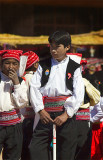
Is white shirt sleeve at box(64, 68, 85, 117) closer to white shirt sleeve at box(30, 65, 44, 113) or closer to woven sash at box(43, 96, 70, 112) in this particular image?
woven sash at box(43, 96, 70, 112)

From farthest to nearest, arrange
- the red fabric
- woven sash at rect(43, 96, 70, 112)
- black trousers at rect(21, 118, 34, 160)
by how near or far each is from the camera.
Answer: the red fabric → black trousers at rect(21, 118, 34, 160) → woven sash at rect(43, 96, 70, 112)

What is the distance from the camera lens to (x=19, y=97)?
368 cm

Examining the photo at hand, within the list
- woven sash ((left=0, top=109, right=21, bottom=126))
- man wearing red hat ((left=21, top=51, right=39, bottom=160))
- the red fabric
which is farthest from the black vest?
the red fabric

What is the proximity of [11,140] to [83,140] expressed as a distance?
3.41 feet

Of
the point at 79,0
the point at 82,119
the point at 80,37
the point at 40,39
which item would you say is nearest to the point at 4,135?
the point at 82,119

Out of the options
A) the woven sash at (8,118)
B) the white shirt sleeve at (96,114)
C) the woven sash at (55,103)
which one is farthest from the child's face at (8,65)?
the white shirt sleeve at (96,114)

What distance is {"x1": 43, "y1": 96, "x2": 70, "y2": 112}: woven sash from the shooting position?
3.61 m

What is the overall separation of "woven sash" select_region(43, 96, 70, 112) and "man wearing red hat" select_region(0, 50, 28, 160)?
0.86ft

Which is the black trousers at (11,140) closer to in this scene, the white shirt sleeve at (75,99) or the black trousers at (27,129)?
the black trousers at (27,129)

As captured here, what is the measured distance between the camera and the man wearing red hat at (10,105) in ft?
12.2

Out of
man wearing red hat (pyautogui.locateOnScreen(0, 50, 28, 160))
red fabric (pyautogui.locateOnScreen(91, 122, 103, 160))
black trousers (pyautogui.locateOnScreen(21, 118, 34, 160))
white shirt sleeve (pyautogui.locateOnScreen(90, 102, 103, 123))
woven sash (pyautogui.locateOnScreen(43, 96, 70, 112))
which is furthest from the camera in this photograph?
red fabric (pyautogui.locateOnScreen(91, 122, 103, 160))

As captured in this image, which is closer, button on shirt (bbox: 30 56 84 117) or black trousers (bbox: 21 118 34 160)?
button on shirt (bbox: 30 56 84 117)

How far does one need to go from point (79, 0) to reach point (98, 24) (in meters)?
1.30

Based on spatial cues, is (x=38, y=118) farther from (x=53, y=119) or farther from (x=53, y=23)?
(x=53, y=23)
